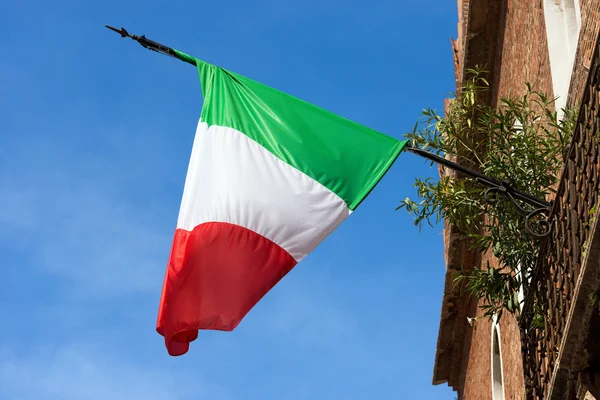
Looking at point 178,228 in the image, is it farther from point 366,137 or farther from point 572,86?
point 572,86

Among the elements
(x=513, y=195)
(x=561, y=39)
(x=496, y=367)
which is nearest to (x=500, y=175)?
(x=513, y=195)

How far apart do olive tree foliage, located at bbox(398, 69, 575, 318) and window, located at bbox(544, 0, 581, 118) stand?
0.41m

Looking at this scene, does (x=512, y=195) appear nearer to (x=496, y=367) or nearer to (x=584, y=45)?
(x=584, y=45)

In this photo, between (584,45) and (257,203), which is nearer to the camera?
(257,203)

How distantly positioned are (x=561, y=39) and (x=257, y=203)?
368cm

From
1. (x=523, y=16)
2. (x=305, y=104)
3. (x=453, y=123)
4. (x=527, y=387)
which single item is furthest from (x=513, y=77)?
(x=527, y=387)

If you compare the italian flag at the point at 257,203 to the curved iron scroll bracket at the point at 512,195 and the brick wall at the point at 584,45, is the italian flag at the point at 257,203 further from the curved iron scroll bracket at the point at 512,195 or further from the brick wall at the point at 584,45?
the brick wall at the point at 584,45

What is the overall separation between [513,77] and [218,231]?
488cm

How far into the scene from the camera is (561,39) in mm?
10391

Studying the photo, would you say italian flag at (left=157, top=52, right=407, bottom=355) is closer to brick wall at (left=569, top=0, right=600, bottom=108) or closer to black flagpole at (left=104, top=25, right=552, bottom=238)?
black flagpole at (left=104, top=25, right=552, bottom=238)

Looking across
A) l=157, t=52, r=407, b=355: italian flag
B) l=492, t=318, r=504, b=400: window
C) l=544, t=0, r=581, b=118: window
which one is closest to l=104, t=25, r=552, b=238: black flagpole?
l=157, t=52, r=407, b=355: italian flag

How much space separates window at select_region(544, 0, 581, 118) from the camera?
10.2 meters

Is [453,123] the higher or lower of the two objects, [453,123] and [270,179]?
the higher

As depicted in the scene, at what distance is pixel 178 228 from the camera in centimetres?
899
